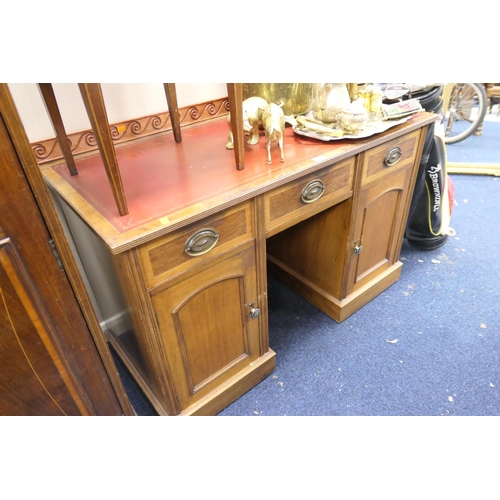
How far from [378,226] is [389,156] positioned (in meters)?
0.31

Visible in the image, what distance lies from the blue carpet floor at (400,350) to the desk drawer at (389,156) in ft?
2.13

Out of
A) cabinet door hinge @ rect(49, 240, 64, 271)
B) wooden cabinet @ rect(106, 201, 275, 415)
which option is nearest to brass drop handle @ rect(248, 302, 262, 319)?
wooden cabinet @ rect(106, 201, 275, 415)

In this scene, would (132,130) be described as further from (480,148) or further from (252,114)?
(480,148)

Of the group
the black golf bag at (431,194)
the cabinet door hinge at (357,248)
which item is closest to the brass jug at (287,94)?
the cabinet door hinge at (357,248)

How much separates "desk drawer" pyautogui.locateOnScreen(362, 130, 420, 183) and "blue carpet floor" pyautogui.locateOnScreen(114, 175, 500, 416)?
0.65 m

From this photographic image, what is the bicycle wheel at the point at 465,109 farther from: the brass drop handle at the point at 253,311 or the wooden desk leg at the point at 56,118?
the wooden desk leg at the point at 56,118

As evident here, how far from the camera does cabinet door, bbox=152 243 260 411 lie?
0.95 meters

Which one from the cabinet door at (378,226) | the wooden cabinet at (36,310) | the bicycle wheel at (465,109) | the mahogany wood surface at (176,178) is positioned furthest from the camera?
the bicycle wheel at (465,109)

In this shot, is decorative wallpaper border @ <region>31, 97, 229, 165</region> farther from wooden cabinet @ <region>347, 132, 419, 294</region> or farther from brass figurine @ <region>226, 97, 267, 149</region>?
wooden cabinet @ <region>347, 132, 419, 294</region>

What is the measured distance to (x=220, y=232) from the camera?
930 mm

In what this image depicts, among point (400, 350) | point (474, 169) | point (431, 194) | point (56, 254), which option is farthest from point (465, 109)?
point (56, 254)

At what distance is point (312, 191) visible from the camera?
3.63ft

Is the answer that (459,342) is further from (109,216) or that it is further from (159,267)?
(109,216)

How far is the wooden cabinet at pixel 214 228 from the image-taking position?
85 centimetres
